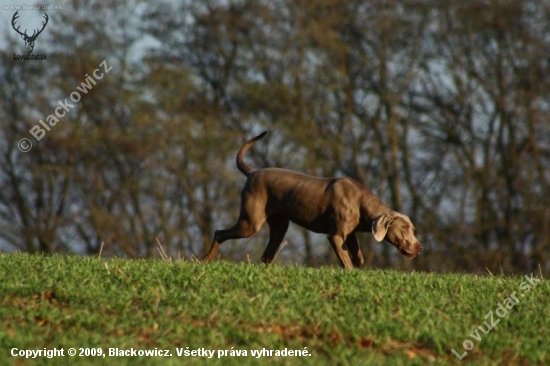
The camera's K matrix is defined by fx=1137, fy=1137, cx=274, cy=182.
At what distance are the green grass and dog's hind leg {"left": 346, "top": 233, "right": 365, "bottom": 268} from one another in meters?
2.80

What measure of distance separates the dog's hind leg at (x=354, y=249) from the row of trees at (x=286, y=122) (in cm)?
1984

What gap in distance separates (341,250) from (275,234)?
1078mm

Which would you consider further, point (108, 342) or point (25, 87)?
point (25, 87)

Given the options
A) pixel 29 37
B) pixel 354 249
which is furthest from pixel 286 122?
pixel 354 249

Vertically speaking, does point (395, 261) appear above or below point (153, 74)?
below

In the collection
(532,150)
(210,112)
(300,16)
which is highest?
(300,16)

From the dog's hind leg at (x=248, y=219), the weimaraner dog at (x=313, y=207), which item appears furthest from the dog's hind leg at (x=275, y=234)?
the dog's hind leg at (x=248, y=219)

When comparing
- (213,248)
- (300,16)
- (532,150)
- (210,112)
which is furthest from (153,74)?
(213,248)

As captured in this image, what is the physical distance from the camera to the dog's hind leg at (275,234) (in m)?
14.4

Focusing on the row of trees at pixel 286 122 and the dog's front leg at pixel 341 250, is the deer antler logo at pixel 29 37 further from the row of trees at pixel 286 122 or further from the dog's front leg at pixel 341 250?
the dog's front leg at pixel 341 250

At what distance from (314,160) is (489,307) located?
26.6 metres

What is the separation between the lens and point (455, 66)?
3669cm

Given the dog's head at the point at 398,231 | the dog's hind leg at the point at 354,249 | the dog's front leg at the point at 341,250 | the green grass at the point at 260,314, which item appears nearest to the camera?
the green grass at the point at 260,314

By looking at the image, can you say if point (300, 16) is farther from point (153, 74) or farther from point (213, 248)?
point (213, 248)
